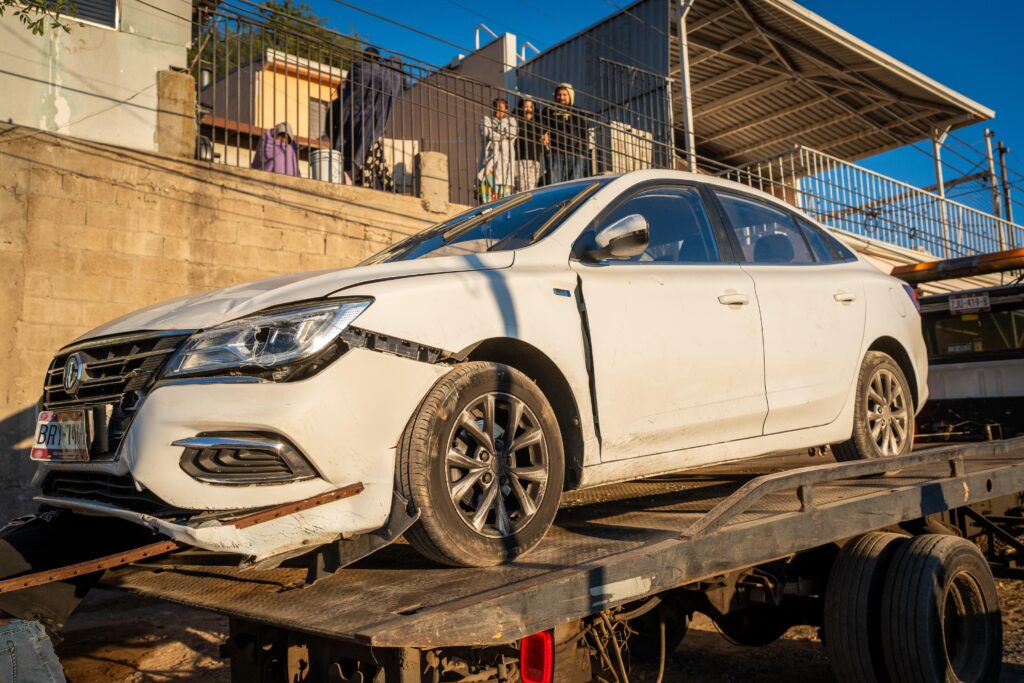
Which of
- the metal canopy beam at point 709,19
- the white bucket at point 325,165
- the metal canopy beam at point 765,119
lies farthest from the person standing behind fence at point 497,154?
the metal canopy beam at point 765,119

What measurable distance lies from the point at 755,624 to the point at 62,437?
307 cm

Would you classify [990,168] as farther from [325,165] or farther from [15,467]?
[15,467]

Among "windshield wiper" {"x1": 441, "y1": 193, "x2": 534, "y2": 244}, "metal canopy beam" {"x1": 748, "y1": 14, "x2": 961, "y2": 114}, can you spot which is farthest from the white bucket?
"metal canopy beam" {"x1": 748, "y1": 14, "x2": 961, "y2": 114}

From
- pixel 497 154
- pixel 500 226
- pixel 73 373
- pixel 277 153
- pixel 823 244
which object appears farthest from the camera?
pixel 497 154

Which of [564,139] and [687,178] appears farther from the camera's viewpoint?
[564,139]

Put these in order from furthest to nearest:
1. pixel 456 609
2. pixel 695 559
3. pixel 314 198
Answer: pixel 314 198 < pixel 695 559 < pixel 456 609

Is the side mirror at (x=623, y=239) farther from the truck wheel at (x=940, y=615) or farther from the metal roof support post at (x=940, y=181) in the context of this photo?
the metal roof support post at (x=940, y=181)

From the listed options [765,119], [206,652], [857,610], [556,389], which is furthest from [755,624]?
[765,119]

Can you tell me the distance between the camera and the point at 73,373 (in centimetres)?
313

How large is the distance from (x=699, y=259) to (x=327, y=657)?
2456 millimetres

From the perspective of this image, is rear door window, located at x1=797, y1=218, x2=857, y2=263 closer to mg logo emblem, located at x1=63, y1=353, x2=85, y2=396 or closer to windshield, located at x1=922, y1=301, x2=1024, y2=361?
windshield, located at x1=922, y1=301, x2=1024, y2=361

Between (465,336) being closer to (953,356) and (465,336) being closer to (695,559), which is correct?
(695,559)

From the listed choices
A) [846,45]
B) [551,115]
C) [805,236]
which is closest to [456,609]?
[805,236]

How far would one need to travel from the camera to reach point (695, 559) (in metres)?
2.93
